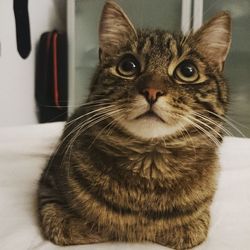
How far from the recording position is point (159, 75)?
683 mm

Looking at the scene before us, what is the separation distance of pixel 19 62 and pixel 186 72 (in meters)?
1.43

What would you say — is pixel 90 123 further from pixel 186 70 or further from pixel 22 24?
pixel 22 24

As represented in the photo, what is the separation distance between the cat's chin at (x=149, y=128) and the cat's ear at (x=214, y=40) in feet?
0.55

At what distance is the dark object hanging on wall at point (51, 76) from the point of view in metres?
2.06

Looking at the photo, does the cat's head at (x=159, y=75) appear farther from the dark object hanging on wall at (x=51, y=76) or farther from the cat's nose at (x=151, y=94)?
the dark object hanging on wall at (x=51, y=76)

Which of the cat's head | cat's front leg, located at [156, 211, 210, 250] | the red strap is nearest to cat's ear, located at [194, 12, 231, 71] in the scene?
the cat's head

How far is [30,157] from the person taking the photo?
1153 millimetres

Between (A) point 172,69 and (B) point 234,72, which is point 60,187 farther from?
(B) point 234,72

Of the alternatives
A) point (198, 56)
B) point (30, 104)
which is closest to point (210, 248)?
point (198, 56)

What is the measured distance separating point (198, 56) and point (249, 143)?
2.28ft

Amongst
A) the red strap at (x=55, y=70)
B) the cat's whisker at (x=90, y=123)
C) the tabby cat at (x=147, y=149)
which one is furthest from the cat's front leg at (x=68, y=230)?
the red strap at (x=55, y=70)

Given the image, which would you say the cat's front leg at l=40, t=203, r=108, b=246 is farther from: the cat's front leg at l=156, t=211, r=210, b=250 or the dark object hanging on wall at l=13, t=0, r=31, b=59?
the dark object hanging on wall at l=13, t=0, r=31, b=59

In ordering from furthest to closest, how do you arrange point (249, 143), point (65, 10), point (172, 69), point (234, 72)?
point (65, 10) < point (234, 72) < point (249, 143) < point (172, 69)

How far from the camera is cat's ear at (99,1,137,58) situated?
0.77 m
